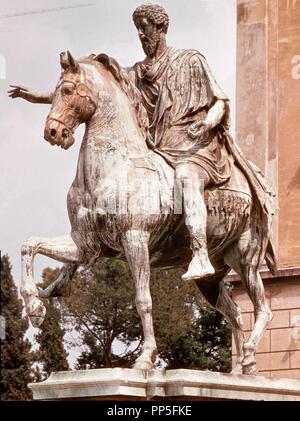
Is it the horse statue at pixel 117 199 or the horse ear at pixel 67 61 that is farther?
the horse ear at pixel 67 61

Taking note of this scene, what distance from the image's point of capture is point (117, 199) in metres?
11.0

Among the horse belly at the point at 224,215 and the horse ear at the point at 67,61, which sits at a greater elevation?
the horse ear at the point at 67,61

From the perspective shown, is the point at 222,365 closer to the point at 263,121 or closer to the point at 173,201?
the point at 263,121

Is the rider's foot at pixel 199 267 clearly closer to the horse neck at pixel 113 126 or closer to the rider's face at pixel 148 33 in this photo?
the horse neck at pixel 113 126

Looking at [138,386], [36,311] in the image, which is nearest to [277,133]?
[36,311]

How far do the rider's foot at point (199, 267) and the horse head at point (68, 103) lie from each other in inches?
54.3

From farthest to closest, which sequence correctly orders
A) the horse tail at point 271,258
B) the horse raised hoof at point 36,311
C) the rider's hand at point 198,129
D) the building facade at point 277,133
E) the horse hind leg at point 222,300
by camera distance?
1. the building facade at point 277,133
2. the horse tail at point 271,258
3. the horse hind leg at point 222,300
4. the rider's hand at point 198,129
5. the horse raised hoof at point 36,311

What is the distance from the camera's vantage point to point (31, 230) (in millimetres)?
13984

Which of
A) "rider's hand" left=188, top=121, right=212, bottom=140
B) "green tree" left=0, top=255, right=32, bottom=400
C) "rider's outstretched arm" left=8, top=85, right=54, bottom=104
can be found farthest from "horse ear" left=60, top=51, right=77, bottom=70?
"green tree" left=0, top=255, right=32, bottom=400

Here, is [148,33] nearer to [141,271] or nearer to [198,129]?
[198,129]

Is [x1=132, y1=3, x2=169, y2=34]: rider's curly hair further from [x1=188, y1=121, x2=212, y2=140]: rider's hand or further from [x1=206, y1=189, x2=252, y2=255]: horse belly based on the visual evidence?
[x1=206, y1=189, x2=252, y2=255]: horse belly

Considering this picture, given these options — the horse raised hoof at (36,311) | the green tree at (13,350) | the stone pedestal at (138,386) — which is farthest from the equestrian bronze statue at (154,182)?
the green tree at (13,350)

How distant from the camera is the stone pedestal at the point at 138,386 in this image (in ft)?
34.5
